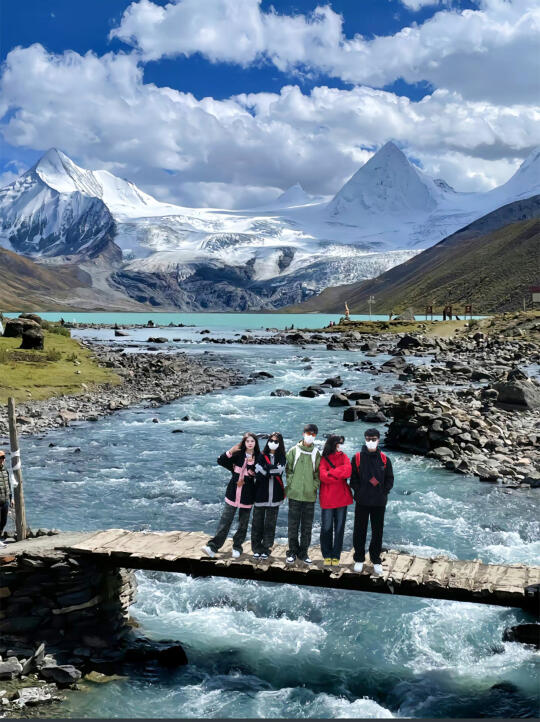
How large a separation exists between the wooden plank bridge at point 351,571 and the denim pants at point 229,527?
240 mm

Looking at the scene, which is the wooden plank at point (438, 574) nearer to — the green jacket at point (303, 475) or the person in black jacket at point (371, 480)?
the person in black jacket at point (371, 480)

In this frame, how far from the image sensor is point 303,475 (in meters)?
13.5

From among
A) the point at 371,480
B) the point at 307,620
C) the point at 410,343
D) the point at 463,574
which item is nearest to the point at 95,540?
the point at 307,620

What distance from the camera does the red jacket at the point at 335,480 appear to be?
13.3 m

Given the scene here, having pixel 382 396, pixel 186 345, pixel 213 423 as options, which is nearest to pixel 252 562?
pixel 213 423

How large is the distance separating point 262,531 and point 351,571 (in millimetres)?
2047

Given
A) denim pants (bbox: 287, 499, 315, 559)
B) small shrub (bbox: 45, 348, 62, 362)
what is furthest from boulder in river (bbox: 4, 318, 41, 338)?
denim pants (bbox: 287, 499, 315, 559)

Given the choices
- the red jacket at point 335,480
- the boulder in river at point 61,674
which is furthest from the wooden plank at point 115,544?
the red jacket at point 335,480

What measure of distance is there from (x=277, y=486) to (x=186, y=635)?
430 cm

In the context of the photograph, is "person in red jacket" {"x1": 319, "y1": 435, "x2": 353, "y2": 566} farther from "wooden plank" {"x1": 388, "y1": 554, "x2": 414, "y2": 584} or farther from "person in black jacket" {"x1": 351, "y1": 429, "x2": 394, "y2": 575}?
"wooden plank" {"x1": 388, "y1": 554, "x2": 414, "y2": 584}

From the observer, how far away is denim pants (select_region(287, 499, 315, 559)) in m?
13.6

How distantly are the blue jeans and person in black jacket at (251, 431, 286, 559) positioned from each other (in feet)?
3.25

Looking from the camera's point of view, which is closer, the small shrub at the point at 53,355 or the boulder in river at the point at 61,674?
the boulder in river at the point at 61,674

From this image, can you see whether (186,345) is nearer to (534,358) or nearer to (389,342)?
(389,342)
